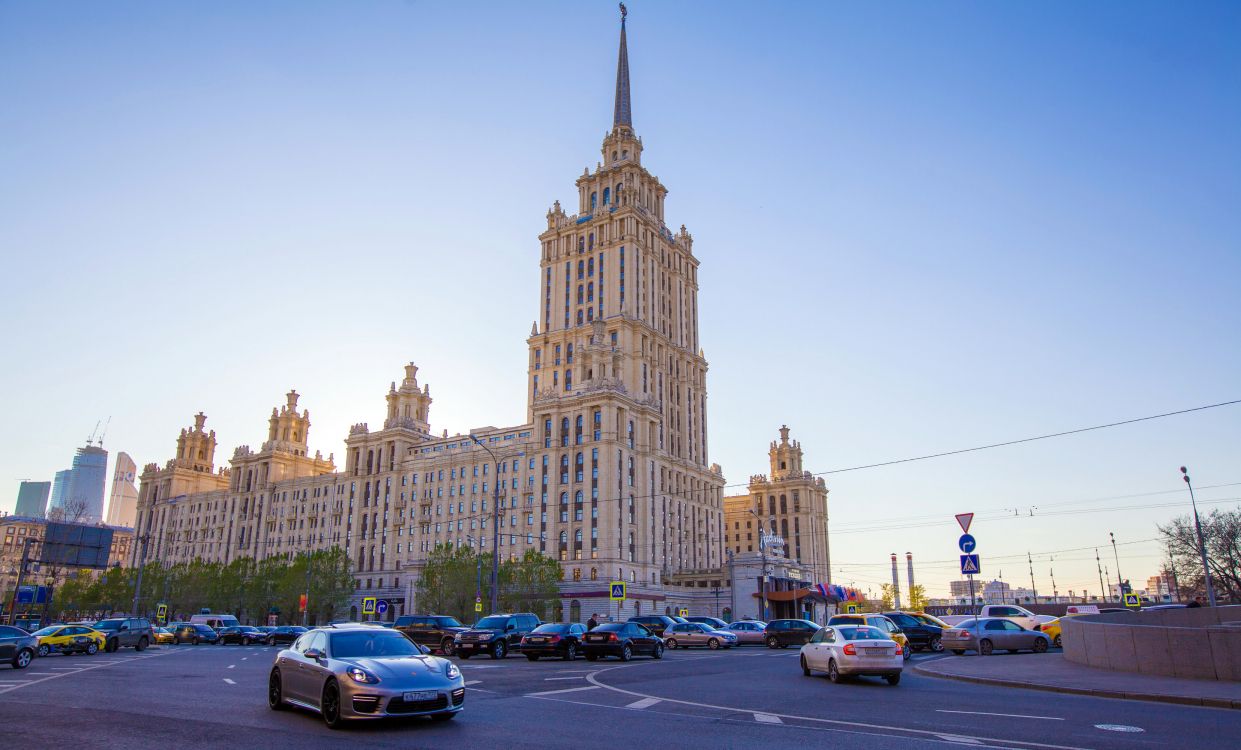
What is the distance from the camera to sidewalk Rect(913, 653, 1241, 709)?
15.7m

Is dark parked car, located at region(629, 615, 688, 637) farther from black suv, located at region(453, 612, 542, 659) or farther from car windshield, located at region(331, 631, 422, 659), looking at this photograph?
car windshield, located at region(331, 631, 422, 659)

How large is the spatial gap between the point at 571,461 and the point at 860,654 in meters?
81.8

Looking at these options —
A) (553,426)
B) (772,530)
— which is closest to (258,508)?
(553,426)

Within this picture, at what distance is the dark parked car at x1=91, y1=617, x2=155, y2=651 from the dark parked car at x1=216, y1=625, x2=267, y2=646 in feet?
35.6

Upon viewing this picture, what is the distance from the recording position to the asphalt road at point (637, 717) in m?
10.9

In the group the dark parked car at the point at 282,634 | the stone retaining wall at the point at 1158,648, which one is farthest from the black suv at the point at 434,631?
the stone retaining wall at the point at 1158,648

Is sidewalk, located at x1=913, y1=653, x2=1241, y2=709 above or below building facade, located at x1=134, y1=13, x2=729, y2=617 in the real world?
below

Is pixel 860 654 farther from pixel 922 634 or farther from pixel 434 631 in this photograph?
pixel 434 631

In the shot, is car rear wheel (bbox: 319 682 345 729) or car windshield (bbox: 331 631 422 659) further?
car windshield (bbox: 331 631 422 659)

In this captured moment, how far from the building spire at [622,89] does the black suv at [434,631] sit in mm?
114149

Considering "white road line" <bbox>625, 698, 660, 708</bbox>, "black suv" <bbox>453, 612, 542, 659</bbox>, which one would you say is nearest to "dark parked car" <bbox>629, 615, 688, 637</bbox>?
"black suv" <bbox>453, 612, 542, 659</bbox>

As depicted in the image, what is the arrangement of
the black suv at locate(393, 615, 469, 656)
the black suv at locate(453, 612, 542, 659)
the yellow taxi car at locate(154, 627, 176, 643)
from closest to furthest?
1. the black suv at locate(453, 612, 542, 659)
2. the black suv at locate(393, 615, 469, 656)
3. the yellow taxi car at locate(154, 627, 176, 643)

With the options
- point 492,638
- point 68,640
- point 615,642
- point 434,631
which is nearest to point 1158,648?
point 615,642

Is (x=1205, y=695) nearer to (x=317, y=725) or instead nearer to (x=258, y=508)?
(x=317, y=725)
